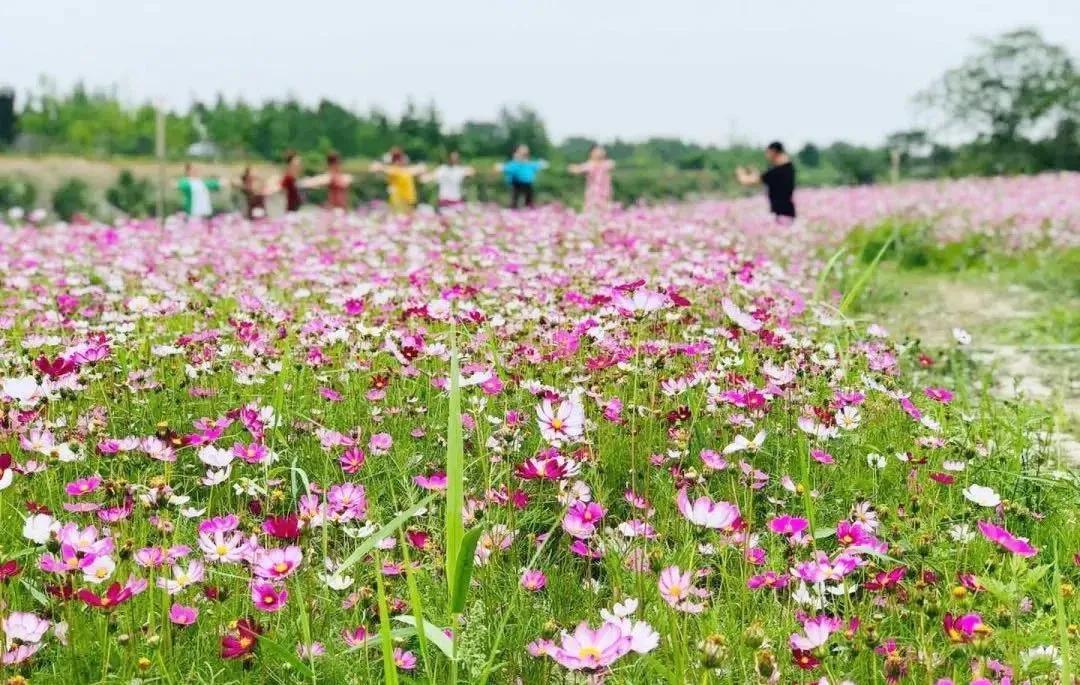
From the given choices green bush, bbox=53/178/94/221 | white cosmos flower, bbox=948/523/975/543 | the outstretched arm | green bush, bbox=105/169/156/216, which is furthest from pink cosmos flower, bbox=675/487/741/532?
green bush, bbox=53/178/94/221

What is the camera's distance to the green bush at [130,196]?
22.2 meters

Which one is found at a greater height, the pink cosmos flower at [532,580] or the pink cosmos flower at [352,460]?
the pink cosmos flower at [352,460]

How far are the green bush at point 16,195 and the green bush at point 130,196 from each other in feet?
5.08

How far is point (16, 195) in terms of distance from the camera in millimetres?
21328

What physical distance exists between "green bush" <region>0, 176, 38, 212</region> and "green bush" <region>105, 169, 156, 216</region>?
5.08ft

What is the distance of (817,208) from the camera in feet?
53.9

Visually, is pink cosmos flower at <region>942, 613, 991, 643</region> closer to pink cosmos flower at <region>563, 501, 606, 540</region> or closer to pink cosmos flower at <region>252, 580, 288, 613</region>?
pink cosmos flower at <region>563, 501, 606, 540</region>

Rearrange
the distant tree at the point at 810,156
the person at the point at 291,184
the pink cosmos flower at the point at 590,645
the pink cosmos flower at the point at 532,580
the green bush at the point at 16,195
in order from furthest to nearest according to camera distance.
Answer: the distant tree at the point at 810,156, the green bush at the point at 16,195, the person at the point at 291,184, the pink cosmos flower at the point at 532,580, the pink cosmos flower at the point at 590,645

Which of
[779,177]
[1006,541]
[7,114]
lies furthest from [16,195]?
[1006,541]

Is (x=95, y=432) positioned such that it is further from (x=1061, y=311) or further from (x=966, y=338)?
(x=1061, y=311)

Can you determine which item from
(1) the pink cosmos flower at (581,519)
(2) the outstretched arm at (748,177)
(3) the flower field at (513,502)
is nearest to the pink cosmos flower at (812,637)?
(3) the flower field at (513,502)

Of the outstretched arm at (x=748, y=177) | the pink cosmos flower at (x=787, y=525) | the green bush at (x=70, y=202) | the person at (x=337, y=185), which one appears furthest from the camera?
the green bush at (x=70, y=202)

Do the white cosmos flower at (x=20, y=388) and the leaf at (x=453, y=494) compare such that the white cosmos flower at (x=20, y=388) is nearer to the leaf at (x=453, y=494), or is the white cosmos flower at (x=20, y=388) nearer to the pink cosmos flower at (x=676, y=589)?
the leaf at (x=453, y=494)

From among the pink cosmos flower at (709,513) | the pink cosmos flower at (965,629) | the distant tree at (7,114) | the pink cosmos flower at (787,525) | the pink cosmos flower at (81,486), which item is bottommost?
the pink cosmos flower at (965,629)
